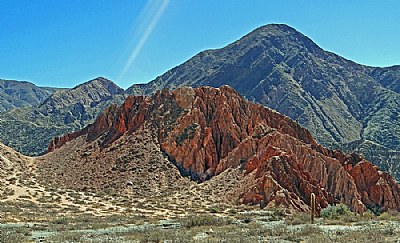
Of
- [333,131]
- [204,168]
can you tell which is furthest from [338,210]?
[333,131]

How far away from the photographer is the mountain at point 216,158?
42500mm

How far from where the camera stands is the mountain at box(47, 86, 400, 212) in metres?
42.5

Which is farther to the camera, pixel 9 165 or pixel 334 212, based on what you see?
pixel 9 165

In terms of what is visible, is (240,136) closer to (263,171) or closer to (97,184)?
(263,171)

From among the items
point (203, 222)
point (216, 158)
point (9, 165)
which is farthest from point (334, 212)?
point (9, 165)

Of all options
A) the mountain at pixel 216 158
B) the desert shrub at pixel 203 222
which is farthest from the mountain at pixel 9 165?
the desert shrub at pixel 203 222

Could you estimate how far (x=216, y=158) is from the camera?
2078 inches

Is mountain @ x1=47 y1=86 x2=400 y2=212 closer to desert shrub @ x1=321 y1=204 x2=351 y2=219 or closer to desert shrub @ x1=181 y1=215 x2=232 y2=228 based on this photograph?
desert shrub @ x1=321 y1=204 x2=351 y2=219

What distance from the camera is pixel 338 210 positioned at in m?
34.0

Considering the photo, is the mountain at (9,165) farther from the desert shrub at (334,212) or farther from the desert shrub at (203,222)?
the desert shrub at (334,212)

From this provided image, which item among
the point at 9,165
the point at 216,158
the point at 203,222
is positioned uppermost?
the point at 9,165

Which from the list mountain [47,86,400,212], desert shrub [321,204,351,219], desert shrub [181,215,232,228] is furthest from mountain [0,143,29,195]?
desert shrub [321,204,351,219]

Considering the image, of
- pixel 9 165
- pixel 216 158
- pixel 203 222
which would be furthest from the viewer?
pixel 9 165

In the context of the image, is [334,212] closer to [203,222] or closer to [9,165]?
[203,222]
